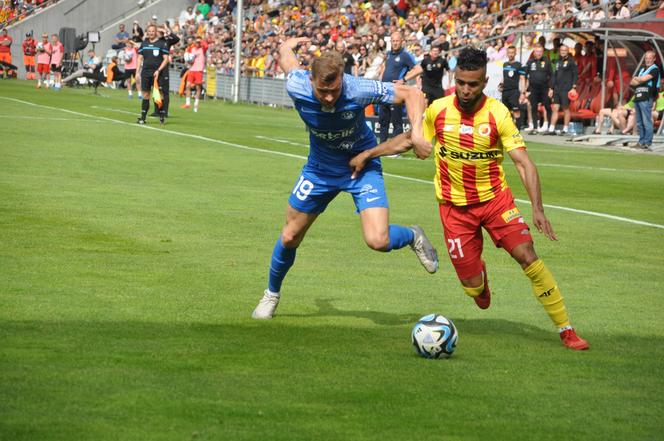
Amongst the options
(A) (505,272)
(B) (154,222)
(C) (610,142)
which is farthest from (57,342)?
(C) (610,142)

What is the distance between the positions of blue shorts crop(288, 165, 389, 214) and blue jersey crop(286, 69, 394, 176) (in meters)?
0.06

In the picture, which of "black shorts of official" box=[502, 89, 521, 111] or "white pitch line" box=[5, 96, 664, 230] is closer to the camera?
"white pitch line" box=[5, 96, 664, 230]

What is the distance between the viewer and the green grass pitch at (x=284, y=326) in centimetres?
617

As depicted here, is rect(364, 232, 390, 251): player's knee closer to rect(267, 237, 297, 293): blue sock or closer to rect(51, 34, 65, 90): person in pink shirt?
rect(267, 237, 297, 293): blue sock

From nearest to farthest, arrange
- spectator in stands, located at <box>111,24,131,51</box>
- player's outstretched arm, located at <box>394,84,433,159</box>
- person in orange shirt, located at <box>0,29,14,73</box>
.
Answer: player's outstretched arm, located at <box>394,84,433,159</box> < spectator in stands, located at <box>111,24,131,51</box> < person in orange shirt, located at <box>0,29,14,73</box>

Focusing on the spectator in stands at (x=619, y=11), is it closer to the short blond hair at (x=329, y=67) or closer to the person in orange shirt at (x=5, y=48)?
the short blond hair at (x=329, y=67)

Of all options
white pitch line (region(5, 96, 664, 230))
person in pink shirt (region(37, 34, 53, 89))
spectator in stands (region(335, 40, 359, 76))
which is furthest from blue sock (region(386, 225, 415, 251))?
person in pink shirt (region(37, 34, 53, 89))

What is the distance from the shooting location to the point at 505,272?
1152 cm

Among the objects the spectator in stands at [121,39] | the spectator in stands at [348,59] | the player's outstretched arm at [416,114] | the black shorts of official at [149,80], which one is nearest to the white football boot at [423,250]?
the player's outstretched arm at [416,114]

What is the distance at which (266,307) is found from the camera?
891cm

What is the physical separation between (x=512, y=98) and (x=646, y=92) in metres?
6.81

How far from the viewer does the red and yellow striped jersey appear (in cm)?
847

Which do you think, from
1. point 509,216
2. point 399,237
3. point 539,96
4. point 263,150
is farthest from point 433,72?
point 509,216

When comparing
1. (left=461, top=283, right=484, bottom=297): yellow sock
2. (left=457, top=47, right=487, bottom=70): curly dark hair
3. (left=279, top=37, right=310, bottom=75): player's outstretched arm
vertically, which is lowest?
(left=461, top=283, right=484, bottom=297): yellow sock
